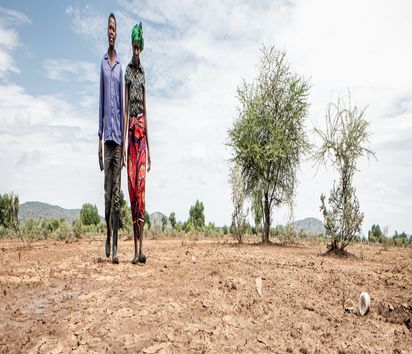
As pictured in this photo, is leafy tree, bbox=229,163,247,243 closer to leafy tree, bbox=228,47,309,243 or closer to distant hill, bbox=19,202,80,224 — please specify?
leafy tree, bbox=228,47,309,243

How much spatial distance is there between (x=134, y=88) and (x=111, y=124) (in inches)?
28.2

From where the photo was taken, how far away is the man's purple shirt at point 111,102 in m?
5.26

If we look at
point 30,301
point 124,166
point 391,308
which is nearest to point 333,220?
point 391,308

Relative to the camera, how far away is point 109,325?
2.85m

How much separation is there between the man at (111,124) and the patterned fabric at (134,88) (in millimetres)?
136

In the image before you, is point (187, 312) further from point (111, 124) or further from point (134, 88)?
point (134, 88)

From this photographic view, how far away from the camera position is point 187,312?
3.28 meters

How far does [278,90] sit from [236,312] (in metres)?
13.9

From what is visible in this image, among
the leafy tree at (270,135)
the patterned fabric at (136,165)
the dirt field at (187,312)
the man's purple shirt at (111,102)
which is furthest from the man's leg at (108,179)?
the leafy tree at (270,135)

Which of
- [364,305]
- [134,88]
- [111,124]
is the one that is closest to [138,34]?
[134,88]

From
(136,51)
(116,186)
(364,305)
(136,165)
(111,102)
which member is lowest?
(364,305)

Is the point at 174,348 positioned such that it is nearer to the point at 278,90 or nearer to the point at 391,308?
the point at 391,308

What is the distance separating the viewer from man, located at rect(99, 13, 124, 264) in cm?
529

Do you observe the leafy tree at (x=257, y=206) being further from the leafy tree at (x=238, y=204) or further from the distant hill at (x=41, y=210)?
the distant hill at (x=41, y=210)
